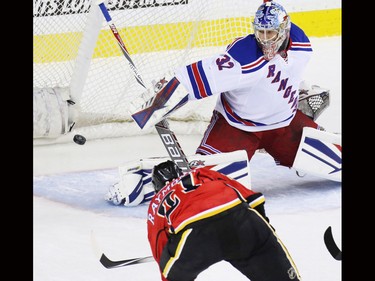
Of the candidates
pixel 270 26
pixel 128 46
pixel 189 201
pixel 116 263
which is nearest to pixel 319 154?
pixel 270 26

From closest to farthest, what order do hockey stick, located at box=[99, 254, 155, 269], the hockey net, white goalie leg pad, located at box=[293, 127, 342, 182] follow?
hockey stick, located at box=[99, 254, 155, 269], white goalie leg pad, located at box=[293, 127, 342, 182], the hockey net

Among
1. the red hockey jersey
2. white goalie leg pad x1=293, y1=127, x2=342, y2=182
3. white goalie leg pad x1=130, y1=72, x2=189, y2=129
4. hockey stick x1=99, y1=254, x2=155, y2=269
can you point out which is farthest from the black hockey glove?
white goalie leg pad x1=293, y1=127, x2=342, y2=182

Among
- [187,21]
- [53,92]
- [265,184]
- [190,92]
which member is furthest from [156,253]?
[187,21]

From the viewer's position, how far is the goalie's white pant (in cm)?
348

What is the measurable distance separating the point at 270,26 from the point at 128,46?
43.0 inches

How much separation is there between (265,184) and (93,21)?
89 cm

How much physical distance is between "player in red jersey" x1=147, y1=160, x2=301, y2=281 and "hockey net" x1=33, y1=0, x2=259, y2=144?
158 centimetres

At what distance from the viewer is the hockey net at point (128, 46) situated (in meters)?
3.97

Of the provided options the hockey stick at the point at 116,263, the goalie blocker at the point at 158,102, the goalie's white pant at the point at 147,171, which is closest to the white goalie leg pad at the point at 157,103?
the goalie blocker at the point at 158,102

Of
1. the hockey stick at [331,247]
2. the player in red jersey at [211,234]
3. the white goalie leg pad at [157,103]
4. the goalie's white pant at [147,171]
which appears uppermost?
the player in red jersey at [211,234]

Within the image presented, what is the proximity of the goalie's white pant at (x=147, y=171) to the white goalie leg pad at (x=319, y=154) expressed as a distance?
0.85 ft

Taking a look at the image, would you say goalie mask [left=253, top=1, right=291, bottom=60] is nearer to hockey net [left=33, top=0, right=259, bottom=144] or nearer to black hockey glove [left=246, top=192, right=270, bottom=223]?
hockey net [left=33, top=0, right=259, bottom=144]

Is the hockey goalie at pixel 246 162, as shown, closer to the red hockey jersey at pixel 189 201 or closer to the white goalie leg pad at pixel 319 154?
the white goalie leg pad at pixel 319 154

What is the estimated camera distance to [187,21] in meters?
4.16
